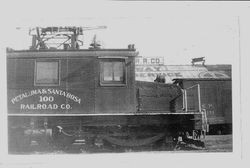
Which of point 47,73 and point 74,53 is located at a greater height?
point 74,53

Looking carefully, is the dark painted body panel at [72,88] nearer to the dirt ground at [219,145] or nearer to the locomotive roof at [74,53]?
the locomotive roof at [74,53]

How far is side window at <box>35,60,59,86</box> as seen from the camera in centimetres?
866

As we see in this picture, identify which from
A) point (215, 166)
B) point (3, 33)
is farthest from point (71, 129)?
point (215, 166)

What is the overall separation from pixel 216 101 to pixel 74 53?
26.5 ft

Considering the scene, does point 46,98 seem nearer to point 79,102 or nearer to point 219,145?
point 79,102

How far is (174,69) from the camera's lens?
1714cm

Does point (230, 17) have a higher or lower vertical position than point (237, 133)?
higher

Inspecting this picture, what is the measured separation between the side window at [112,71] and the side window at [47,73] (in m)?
1.09

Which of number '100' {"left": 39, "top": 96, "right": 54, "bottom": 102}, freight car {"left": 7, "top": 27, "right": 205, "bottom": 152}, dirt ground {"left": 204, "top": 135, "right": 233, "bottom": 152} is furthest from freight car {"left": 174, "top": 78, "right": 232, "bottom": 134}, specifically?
number '100' {"left": 39, "top": 96, "right": 54, "bottom": 102}

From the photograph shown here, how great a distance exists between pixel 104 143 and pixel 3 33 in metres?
3.55

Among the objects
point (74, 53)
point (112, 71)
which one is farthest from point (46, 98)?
point (112, 71)

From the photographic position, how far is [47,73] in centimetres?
872

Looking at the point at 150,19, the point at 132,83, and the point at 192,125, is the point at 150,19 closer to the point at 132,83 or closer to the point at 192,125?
the point at 132,83

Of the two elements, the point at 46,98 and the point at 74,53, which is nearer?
the point at 46,98
